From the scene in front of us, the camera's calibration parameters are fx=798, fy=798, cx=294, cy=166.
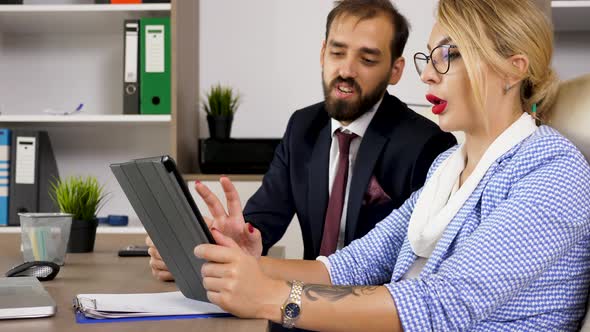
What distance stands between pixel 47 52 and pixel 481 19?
2362mm

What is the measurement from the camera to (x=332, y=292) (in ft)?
3.76

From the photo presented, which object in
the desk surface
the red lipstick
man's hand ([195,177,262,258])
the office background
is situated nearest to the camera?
the desk surface

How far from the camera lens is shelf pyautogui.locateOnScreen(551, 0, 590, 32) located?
2.68 m

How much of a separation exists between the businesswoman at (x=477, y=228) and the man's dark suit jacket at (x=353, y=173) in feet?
1.19

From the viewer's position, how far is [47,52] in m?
3.26

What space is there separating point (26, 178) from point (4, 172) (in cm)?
8

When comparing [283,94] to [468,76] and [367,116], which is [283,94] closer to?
[367,116]

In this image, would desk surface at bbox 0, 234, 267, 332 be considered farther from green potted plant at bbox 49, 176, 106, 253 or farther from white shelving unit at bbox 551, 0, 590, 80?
white shelving unit at bbox 551, 0, 590, 80

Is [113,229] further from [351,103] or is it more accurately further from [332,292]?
[332,292]

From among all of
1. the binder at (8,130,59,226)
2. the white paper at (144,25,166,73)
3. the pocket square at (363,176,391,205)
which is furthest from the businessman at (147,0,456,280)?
the binder at (8,130,59,226)

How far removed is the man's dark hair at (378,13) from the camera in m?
2.07

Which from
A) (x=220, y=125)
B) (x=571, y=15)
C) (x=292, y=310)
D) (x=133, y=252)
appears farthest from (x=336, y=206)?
(x=571, y=15)

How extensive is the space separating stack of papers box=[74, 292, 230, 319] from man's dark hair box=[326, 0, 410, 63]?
107 centimetres

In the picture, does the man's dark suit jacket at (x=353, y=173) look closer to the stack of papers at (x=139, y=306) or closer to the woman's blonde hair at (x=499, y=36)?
the woman's blonde hair at (x=499, y=36)
